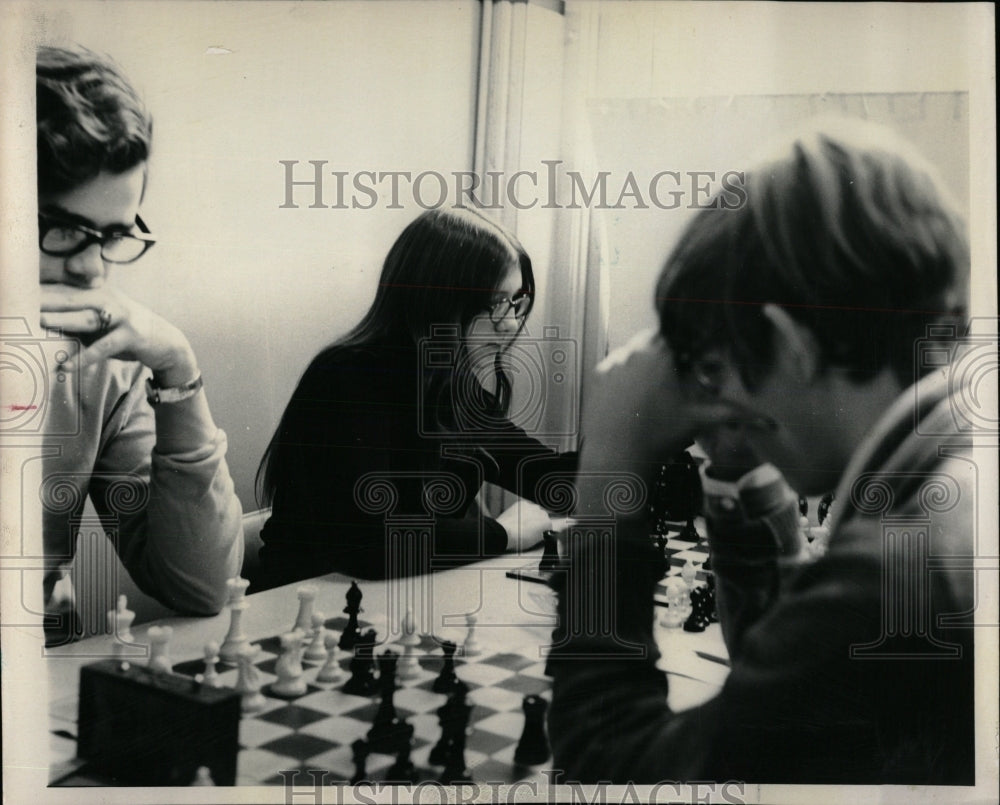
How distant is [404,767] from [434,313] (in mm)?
1154

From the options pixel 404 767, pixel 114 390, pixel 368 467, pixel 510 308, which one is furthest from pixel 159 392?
pixel 404 767

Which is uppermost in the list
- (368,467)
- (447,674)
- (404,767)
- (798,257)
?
(798,257)

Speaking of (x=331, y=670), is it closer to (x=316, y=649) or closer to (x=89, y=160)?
(x=316, y=649)

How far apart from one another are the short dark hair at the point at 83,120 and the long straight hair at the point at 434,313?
2.27 feet

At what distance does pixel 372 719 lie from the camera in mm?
2596

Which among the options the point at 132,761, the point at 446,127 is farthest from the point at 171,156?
the point at 132,761

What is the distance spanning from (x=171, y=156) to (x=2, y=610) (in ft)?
4.02

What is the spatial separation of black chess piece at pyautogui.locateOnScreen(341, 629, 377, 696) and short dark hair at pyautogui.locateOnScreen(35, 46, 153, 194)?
1.33 m

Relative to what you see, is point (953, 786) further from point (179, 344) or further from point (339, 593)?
point (179, 344)

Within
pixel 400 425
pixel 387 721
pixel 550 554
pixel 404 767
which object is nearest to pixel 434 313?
pixel 400 425

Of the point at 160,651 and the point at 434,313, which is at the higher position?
the point at 434,313

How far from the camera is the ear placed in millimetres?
2604

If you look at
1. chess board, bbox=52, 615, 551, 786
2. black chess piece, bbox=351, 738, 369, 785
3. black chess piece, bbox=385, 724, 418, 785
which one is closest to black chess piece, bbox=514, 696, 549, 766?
chess board, bbox=52, 615, 551, 786

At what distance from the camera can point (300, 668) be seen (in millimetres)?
2588
